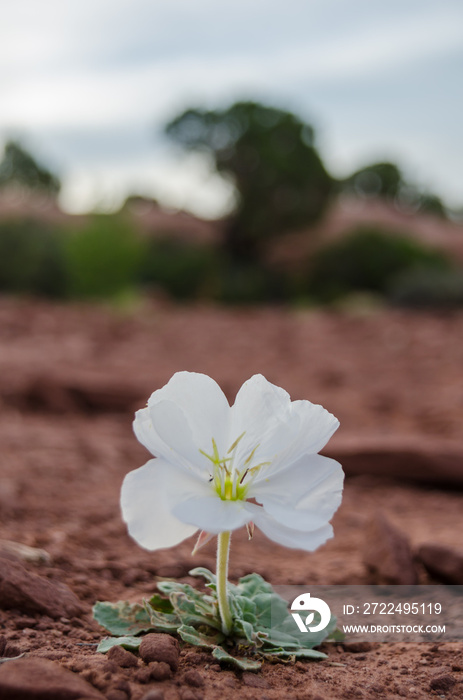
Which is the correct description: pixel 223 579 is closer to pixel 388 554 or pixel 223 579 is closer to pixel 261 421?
pixel 261 421

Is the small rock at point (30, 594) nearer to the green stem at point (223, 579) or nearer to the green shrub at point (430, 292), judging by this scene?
the green stem at point (223, 579)

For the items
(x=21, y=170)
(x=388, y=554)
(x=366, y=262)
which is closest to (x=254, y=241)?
(x=366, y=262)

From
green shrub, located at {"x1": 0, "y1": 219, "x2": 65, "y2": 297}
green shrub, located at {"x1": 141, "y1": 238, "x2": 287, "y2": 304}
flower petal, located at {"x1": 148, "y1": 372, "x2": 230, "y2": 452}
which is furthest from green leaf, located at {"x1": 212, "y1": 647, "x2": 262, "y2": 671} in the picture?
green shrub, located at {"x1": 141, "y1": 238, "x2": 287, "y2": 304}

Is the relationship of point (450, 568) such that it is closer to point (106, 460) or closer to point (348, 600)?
point (348, 600)

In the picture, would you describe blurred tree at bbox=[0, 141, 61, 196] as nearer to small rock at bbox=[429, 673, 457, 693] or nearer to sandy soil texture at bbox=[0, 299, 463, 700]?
sandy soil texture at bbox=[0, 299, 463, 700]

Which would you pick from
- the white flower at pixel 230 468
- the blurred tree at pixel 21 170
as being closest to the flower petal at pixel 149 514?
the white flower at pixel 230 468
